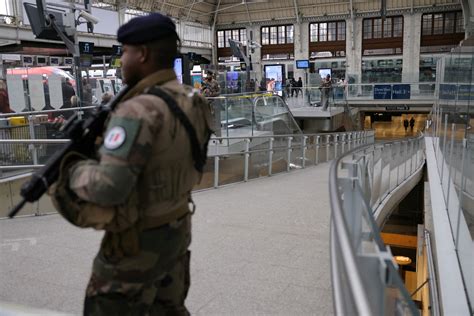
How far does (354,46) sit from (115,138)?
37.2 metres

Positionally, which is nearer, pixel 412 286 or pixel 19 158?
pixel 19 158

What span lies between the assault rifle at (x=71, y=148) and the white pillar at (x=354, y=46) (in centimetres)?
3642

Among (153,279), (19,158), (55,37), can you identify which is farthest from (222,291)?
(55,37)

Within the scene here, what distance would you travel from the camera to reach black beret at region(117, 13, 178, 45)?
1.83 m

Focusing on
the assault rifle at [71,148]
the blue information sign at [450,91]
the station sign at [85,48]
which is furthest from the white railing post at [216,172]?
the assault rifle at [71,148]

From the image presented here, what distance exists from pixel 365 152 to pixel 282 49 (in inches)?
1409

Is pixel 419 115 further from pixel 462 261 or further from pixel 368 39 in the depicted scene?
pixel 462 261

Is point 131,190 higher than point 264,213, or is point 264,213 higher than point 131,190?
point 131,190

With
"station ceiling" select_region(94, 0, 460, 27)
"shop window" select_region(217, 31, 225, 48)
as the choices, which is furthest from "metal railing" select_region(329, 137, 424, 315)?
"shop window" select_region(217, 31, 225, 48)

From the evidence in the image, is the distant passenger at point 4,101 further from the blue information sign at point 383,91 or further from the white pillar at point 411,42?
the white pillar at point 411,42

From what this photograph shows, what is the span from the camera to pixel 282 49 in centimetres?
3975

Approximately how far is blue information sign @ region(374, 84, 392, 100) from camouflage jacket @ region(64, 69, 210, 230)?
27.1 meters

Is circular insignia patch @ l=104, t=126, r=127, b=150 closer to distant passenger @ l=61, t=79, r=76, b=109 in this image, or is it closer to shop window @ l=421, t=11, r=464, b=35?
distant passenger @ l=61, t=79, r=76, b=109

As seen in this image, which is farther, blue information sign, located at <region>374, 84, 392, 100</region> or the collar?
blue information sign, located at <region>374, 84, 392, 100</region>
